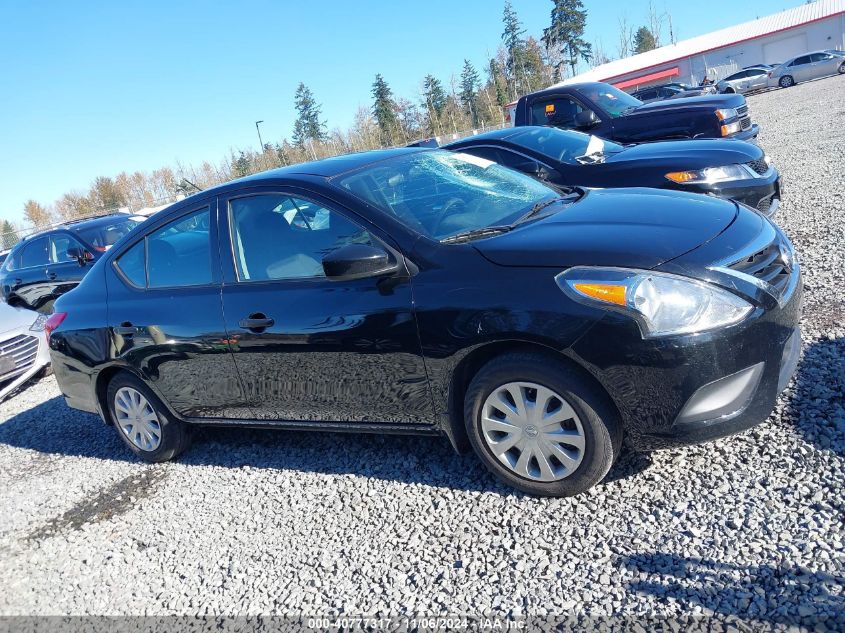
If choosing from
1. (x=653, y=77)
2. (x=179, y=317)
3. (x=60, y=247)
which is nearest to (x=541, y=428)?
(x=179, y=317)

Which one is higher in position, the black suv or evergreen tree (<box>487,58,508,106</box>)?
evergreen tree (<box>487,58,508,106</box>)

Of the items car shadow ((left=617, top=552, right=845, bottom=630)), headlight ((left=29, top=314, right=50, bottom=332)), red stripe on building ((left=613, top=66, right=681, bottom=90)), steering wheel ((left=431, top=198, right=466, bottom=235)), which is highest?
red stripe on building ((left=613, top=66, right=681, bottom=90))

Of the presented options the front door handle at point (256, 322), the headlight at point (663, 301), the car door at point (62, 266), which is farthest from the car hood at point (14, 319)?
the headlight at point (663, 301)

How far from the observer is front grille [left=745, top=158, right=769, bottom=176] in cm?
622

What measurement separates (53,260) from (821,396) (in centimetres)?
1143

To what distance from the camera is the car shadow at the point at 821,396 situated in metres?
3.12

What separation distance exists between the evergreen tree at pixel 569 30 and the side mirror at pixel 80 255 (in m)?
77.9

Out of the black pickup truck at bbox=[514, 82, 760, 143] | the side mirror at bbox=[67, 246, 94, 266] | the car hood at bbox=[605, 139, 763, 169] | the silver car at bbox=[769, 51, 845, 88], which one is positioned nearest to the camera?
the car hood at bbox=[605, 139, 763, 169]

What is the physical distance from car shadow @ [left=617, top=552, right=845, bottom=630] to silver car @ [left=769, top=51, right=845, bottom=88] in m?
40.5

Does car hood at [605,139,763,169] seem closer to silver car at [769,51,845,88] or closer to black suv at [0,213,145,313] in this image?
black suv at [0,213,145,313]

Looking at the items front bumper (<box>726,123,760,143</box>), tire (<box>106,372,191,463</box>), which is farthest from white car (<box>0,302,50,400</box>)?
front bumper (<box>726,123,760,143</box>)

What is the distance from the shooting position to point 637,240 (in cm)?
303

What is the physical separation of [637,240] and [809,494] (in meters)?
1.31

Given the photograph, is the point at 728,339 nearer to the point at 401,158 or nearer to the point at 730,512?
the point at 730,512
